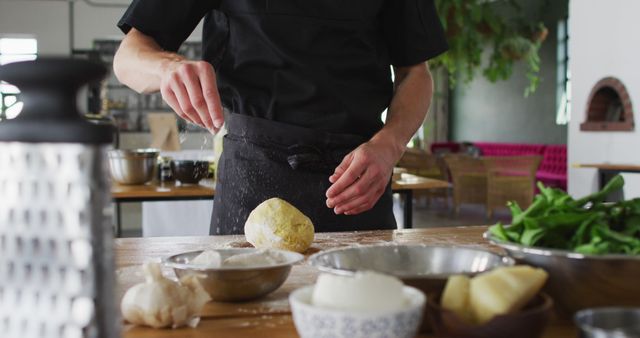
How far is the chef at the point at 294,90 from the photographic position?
1606mm

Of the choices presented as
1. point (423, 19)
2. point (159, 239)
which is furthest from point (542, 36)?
point (159, 239)

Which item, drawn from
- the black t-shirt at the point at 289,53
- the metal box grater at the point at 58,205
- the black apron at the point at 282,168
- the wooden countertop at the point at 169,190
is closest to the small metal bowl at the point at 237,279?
the metal box grater at the point at 58,205

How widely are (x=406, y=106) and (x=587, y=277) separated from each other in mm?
1018

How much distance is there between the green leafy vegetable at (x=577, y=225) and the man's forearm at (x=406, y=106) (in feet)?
2.22

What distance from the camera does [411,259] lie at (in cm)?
92

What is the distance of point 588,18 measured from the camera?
27.1 feet

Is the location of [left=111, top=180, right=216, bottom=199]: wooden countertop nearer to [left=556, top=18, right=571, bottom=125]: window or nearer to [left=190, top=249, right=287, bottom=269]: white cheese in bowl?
[left=190, top=249, right=287, bottom=269]: white cheese in bowl

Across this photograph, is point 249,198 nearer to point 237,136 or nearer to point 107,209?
point 237,136

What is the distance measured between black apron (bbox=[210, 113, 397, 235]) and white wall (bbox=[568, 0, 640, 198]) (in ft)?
20.9

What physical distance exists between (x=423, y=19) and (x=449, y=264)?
105 centimetres

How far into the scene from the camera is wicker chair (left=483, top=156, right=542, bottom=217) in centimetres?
884

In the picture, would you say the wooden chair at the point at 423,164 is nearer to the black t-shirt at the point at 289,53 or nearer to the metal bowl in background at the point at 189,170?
the metal bowl in background at the point at 189,170

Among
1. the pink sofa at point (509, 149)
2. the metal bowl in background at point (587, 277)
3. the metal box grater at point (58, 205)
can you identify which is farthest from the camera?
the pink sofa at point (509, 149)

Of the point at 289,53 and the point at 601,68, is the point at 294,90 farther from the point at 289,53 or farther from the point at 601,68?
the point at 601,68
